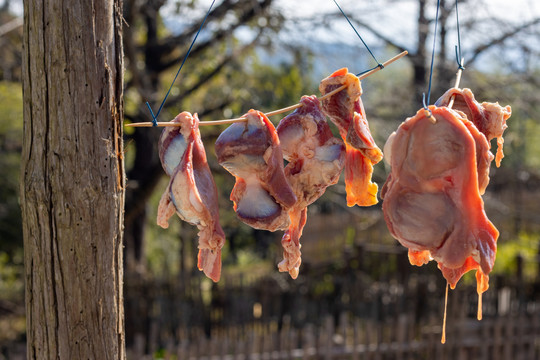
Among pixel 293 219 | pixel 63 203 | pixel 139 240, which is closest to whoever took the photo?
pixel 63 203

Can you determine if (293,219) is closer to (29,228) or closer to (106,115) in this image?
(106,115)

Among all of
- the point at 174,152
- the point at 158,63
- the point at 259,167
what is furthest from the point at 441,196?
the point at 158,63

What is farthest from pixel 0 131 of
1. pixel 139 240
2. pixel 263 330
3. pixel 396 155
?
pixel 396 155

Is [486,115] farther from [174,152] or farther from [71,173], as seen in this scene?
[71,173]

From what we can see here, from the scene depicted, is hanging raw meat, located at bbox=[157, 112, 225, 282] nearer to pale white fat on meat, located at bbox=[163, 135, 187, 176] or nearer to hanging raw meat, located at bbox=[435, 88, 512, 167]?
pale white fat on meat, located at bbox=[163, 135, 187, 176]

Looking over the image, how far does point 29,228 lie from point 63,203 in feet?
0.62

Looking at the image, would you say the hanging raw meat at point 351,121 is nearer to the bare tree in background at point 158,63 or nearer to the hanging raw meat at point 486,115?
the hanging raw meat at point 486,115

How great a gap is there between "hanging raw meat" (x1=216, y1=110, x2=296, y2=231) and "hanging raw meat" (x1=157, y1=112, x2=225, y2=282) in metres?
0.10

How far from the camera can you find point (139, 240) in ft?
30.5

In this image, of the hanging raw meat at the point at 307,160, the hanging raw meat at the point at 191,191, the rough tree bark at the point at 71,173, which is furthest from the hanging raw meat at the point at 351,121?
the rough tree bark at the point at 71,173

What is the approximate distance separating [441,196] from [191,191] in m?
0.84

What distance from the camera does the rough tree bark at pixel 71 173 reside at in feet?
6.57

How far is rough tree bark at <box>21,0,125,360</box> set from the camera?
2.00 metres

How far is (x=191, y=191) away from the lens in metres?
2.01
